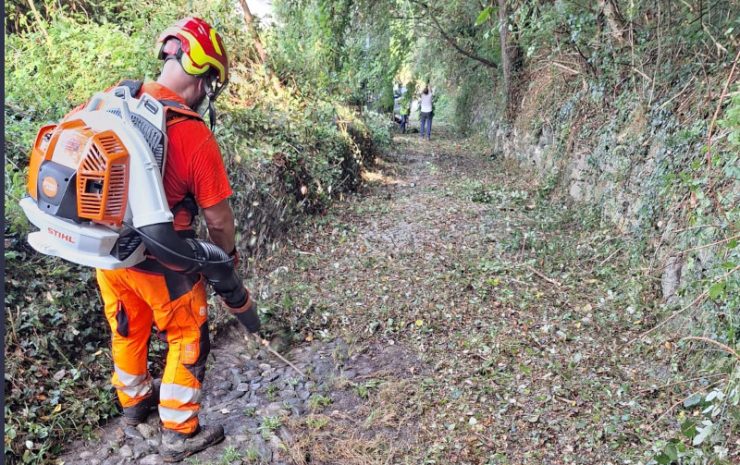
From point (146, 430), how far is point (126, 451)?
16 centimetres

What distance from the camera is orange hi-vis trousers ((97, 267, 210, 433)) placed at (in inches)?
108

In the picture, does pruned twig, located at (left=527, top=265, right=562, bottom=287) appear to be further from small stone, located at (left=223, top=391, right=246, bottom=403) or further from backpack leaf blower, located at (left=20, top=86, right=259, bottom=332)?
backpack leaf blower, located at (left=20, top=86, right=259, bottom=332)

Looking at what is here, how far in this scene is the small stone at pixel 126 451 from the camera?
117 inches

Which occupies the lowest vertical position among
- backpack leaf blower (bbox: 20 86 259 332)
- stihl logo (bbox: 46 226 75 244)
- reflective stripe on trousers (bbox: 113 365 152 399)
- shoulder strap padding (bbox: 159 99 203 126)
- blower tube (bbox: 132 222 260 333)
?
reflective stripe on trousers (bbox: 113 365 152 399)

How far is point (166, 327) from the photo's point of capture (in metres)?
2.83

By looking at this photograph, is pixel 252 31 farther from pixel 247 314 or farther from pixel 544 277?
pixel 247 314

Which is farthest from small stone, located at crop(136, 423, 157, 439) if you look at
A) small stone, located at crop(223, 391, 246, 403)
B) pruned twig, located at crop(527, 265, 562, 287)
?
pruned twig, located at crop(527, 265, 562, 287)

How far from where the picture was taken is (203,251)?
267cm

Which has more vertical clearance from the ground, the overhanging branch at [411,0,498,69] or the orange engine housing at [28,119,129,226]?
the overhanging branch at [411,0,498,69]

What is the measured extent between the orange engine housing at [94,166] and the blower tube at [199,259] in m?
0.15

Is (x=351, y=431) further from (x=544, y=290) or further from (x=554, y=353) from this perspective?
(x=544, y=290)

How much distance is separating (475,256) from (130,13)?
6.05m

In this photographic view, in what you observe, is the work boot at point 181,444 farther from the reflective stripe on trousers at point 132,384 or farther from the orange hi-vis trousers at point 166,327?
the reflective stripe on trousers at point 132,384

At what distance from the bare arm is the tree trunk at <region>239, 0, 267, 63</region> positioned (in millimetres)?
6132
